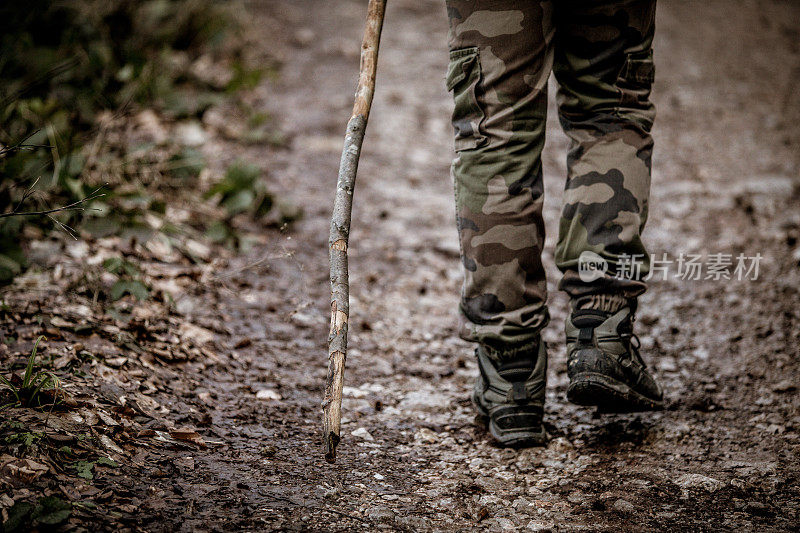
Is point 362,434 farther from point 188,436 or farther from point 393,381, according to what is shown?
point 188,436

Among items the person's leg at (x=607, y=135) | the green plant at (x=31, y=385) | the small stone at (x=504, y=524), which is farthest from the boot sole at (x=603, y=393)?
the green plant at (x=31, y=385)

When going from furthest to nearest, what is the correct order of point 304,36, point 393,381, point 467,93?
point 304,36, point 393,381, point 467,93

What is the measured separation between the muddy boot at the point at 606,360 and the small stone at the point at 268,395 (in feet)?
2.77

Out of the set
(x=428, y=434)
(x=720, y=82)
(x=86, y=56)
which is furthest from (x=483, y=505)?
(x=720, y=82)

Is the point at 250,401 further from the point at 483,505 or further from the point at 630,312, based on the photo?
the point at 630,312

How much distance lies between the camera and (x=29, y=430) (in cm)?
131

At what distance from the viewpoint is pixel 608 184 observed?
1645 millimetres

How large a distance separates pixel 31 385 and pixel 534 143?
4.36 feet

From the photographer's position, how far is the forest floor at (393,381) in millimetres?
1363

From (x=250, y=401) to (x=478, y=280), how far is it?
76cm

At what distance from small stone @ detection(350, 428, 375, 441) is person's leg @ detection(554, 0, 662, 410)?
1.82ft

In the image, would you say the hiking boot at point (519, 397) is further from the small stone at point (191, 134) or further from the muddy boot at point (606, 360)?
the small stone at point (191, 134)

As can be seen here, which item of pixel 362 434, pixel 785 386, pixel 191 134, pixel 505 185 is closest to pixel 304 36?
pixel 191 134

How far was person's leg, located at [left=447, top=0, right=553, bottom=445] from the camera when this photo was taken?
5.00 ft
